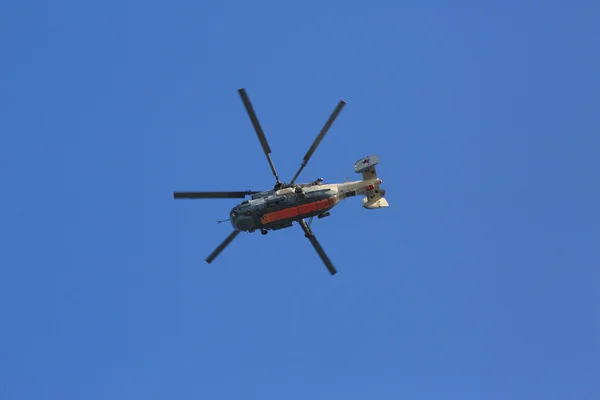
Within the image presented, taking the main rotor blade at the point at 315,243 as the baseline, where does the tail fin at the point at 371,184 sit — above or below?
above

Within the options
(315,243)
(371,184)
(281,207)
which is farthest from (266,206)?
(371,184)

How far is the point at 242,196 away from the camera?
40.5m

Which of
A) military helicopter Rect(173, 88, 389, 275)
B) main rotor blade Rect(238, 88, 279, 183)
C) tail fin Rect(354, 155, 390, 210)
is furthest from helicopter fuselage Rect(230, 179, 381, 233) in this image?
tail fin Rect(354, 155, 390, 210)

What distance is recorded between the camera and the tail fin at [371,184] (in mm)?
41150

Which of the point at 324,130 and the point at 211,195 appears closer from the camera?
the point at 324,130

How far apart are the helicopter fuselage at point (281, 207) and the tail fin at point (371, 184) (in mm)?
2067

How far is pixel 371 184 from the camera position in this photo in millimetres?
41219

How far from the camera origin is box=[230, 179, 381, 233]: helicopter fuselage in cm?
3966

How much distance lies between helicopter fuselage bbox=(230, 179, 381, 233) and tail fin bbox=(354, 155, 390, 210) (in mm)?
→ 2067

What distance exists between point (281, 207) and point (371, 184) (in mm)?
5031

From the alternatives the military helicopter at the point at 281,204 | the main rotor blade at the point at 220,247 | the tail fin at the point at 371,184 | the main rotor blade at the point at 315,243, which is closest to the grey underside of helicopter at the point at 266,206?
the military helicopter at the point at 281,204

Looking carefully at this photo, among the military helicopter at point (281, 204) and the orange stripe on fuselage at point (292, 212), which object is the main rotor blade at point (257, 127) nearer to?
the military helicopter at point (281, 204)

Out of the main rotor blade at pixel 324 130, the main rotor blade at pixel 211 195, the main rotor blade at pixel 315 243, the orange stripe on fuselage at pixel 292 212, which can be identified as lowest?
the main rotor blade at pixel 315 243

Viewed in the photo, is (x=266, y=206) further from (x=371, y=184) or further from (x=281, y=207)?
(x=371, y=184)
